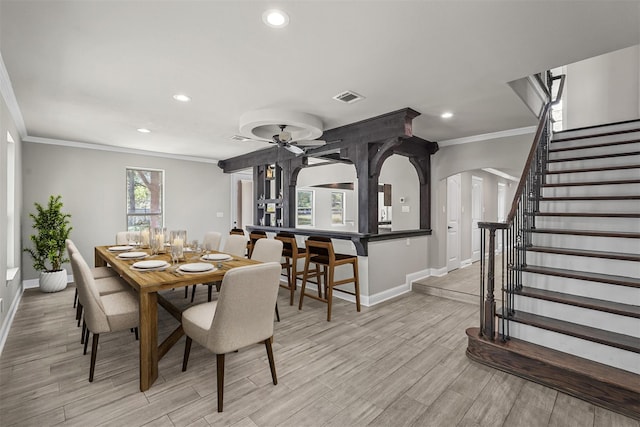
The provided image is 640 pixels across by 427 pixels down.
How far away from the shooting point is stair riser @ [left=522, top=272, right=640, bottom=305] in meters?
2.35

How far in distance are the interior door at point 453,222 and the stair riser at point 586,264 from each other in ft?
8.52

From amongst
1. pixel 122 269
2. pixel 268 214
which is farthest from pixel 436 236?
pixel 122 269

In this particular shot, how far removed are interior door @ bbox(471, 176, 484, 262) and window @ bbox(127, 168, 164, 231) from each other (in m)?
6.89

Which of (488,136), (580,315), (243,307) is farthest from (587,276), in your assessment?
(243,307)

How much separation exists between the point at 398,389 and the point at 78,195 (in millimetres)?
5980

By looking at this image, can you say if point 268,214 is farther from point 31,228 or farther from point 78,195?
point 31,228

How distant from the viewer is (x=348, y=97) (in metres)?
3.11

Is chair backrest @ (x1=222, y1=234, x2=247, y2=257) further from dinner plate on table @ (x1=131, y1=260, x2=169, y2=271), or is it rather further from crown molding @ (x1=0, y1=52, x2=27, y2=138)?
crown molding @ (x1=0, y1=52, x2=27, y2=138)

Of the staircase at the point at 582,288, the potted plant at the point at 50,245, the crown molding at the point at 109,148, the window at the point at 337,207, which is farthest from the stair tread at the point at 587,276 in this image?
the window at the point at 337,207

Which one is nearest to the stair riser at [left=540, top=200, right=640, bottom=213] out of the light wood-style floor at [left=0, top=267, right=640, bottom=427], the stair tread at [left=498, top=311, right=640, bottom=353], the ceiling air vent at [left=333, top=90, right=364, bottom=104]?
the stair tread at [left=498, top=311, right=640, bottom=353]

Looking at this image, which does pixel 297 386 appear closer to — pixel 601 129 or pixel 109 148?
pixel 601 129

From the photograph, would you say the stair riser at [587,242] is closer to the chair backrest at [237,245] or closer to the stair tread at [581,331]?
the stair tread at [581,331]

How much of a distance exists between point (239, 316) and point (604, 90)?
6118 mm

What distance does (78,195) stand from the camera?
17.3 ft
